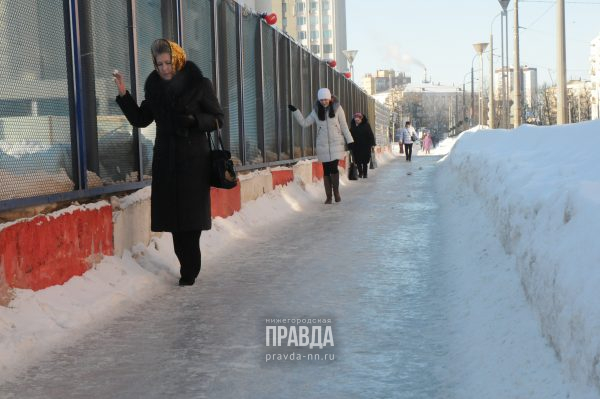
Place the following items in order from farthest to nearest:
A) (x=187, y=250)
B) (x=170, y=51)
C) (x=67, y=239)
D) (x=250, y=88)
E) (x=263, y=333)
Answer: (x=250, y=88)
(x=187, y=250)
(x=170, y=51)
(x=67, y=239)
(x=263, y=333)

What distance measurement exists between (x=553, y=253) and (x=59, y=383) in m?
2.27

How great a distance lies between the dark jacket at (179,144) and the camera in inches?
217

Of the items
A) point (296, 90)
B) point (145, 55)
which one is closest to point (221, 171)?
point (145, 55)

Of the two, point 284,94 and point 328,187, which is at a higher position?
point 284,94

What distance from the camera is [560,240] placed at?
3.64 m

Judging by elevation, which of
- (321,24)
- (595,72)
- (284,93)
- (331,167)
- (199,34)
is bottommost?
(331,167)

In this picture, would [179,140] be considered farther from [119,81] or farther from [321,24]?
[321,24]

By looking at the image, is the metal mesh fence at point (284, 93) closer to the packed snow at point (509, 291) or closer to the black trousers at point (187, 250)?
the packed snow at point (509, 291)

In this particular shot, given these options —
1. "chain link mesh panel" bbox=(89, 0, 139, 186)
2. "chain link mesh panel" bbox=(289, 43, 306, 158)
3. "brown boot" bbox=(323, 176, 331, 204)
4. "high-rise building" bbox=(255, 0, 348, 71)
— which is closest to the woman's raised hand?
"chain link mesh panel" bbox=(89, 0, 139, 186)

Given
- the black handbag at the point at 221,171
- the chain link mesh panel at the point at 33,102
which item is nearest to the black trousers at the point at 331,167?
the black handbag at the point at 221,171

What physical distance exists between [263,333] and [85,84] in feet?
8.17

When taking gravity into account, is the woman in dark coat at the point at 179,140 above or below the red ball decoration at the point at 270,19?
below

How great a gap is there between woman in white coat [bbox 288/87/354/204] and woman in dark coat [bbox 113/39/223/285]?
6605 millimetres

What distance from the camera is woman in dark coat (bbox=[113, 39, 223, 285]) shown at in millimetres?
5488
